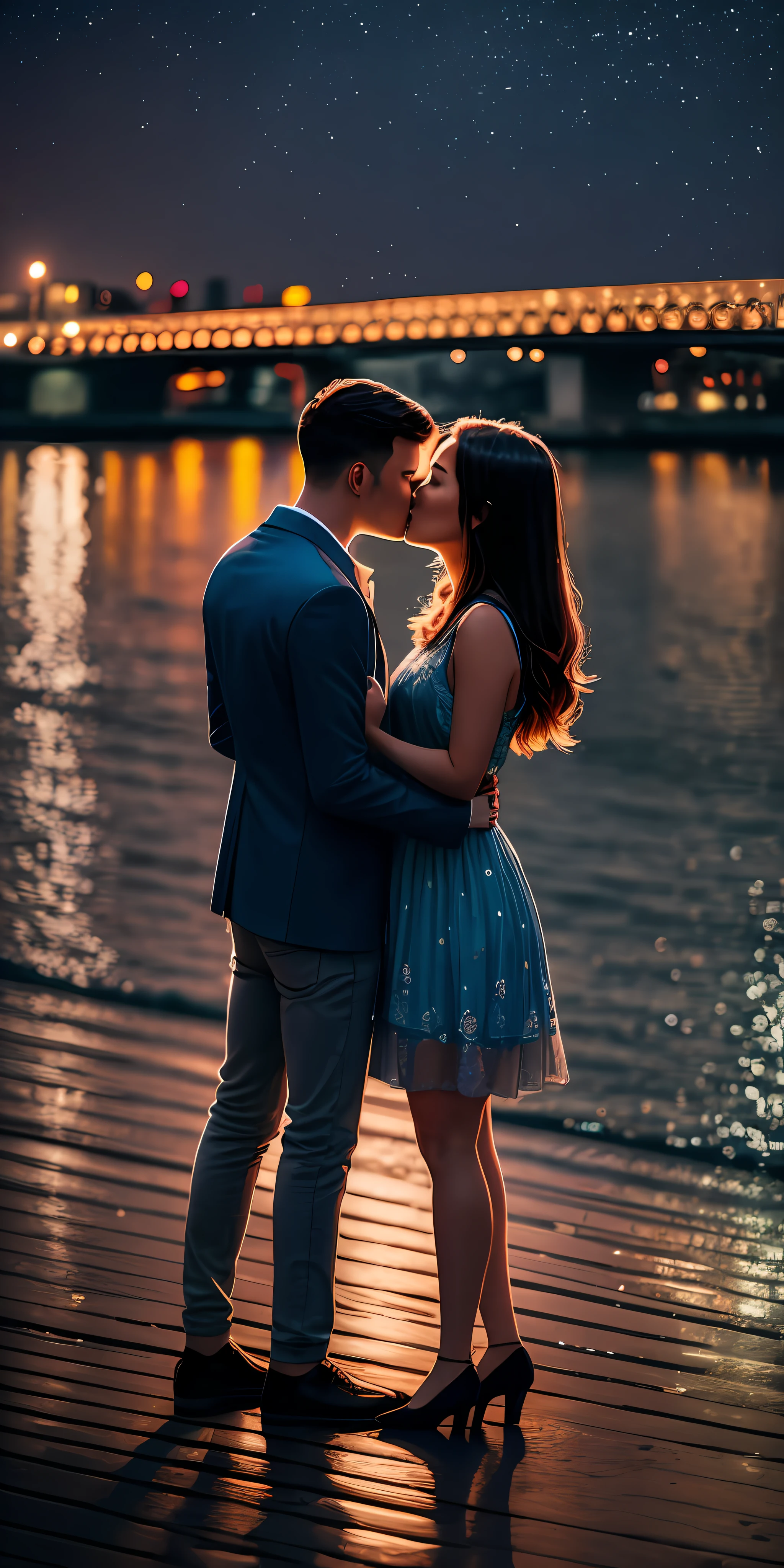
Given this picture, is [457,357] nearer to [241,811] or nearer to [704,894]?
[704,894]

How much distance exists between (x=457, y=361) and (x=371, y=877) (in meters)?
17.8

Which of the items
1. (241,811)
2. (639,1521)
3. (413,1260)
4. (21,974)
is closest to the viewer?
(639,1521)

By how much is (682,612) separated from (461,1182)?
2465 centimetres

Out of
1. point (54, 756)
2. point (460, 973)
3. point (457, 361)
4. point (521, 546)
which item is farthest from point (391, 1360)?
point (457, 361)

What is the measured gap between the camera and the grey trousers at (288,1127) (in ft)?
4.58

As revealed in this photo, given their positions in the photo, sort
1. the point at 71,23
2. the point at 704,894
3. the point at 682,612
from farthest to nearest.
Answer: the point at 682,612, the point at 704,894, the point at 71,23

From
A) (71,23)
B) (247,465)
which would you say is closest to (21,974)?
(71,23)

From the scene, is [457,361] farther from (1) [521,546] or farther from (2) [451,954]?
(2) [451,954]

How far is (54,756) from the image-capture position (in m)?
14.4

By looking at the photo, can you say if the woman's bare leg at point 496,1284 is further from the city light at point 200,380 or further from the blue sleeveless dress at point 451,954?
the city light at point 200,380

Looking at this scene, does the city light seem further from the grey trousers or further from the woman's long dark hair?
the grey trousers

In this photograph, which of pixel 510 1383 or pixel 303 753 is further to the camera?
pixel 510 1383

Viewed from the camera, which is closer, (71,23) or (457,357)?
(71,23)

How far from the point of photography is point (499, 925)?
1426mm
